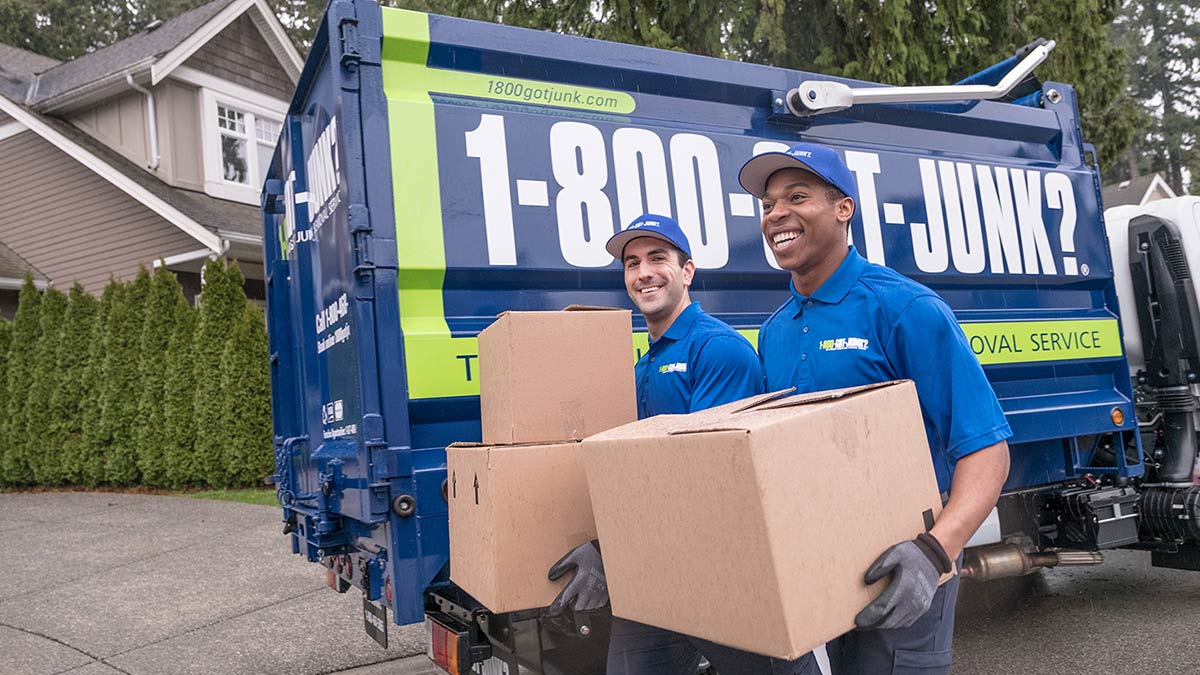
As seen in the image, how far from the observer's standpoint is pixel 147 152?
45.5 feet

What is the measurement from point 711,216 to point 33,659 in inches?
169

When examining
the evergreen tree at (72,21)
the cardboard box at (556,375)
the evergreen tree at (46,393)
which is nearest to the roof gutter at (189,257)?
the evergreen tree at (46,393)

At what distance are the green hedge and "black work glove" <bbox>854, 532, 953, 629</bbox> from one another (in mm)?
9208

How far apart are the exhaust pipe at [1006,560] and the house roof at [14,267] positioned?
13.7 m

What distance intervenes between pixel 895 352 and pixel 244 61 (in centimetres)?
1502

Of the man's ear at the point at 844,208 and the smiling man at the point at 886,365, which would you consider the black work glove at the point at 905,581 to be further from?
the man's ear at the point at 844,208

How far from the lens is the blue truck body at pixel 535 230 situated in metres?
3.05

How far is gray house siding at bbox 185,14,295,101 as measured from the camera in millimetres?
14391

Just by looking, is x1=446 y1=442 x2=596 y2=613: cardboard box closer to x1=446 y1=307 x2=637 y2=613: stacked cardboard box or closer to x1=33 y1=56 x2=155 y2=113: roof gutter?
x1=446 y1=307 x2=637 y2=613: stacked cardboard box

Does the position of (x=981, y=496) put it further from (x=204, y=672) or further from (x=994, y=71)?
(x=204, y=672)

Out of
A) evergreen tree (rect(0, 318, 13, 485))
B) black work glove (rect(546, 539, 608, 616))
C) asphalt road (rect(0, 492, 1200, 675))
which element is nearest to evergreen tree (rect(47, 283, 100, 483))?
evergreen tree (rect(0, 318, 13, 485))

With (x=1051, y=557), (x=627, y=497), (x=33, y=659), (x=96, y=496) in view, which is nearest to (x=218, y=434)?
(x=96, y=496)

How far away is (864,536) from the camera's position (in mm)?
1712

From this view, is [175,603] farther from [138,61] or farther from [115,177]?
[138,61]
